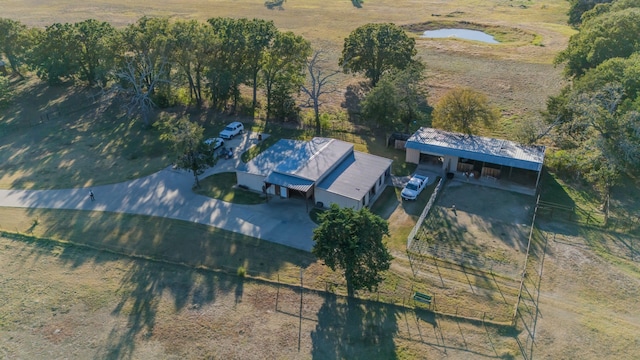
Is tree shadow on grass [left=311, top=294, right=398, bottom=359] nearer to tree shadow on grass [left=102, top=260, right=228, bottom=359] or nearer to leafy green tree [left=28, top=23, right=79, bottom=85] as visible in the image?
tree shadow on grass [left=102, top=260, right=228, bottom=359]

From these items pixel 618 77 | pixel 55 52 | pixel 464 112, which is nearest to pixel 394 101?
pixel 464 112

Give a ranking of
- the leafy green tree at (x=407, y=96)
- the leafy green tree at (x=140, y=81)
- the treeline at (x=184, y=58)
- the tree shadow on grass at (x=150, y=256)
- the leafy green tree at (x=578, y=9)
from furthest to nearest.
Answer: the leafy green tree at (x=578, y=9) < the leafy green tree at (x=140, y=81) < the treeline at (x=184, y=58) < the leafy green tree at (x=407, y=96) < the tree shadow on grass at (x=150, y=256)

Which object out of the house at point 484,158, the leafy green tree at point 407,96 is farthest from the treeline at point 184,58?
the house at point 484,158

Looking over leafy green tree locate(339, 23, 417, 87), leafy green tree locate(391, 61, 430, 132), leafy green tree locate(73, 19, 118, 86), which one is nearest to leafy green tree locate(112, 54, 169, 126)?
leafy green tree locate(73, 19, 118, 86)

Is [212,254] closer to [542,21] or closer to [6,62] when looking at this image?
[6,62]

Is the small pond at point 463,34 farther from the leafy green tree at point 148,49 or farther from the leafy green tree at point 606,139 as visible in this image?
the leafy green tree at point 148,49

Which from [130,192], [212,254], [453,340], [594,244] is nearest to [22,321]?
[212,254]

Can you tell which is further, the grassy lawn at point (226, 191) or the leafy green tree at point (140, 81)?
the leafy green tree at point (140, 81)
